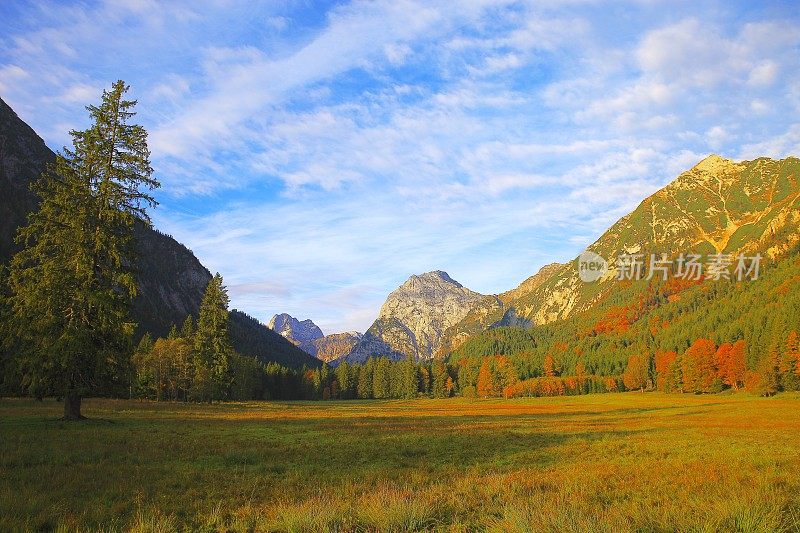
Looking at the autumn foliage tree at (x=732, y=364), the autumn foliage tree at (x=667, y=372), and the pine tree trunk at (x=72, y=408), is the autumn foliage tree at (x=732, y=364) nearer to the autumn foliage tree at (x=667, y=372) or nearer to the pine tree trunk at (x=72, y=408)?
→ the autumn foliage tree at (x=667, y=372)

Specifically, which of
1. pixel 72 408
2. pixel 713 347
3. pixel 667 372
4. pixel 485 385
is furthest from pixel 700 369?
pixel 72 408

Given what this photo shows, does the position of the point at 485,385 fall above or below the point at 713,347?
below

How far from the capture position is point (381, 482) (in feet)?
43.4

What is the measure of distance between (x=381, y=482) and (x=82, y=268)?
77.3 ft

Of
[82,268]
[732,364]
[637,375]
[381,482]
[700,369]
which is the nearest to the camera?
[381,482]

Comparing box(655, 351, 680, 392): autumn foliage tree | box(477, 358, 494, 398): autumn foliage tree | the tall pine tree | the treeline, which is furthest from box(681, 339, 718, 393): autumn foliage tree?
the tall pine tree

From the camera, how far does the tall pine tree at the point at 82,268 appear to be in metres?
25.9

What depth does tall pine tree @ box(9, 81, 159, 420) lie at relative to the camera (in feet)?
84.8

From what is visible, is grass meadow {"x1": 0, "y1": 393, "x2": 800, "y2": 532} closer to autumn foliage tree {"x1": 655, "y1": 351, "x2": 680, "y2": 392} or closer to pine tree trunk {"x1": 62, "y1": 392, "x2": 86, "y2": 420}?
pine tree trunk {"x1": 62, "y1": 392, "x2": 86, "y2": 420}

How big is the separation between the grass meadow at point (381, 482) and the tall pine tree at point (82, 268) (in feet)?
10.2

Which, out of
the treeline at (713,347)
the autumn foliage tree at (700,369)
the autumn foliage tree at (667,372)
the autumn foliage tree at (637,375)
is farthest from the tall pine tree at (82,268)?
the autumn foliage tree at (637,375)

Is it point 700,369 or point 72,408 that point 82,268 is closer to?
point 72,408

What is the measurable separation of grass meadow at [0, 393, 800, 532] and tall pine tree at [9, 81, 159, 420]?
312 cm

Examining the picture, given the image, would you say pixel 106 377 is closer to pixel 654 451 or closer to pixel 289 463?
pixel 289 463
